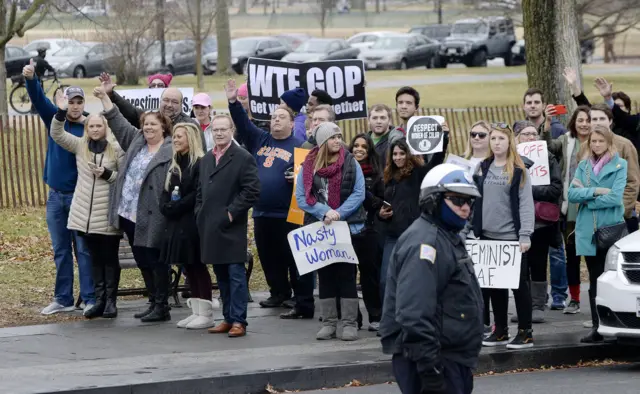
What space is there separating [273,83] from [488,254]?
368 centimetres

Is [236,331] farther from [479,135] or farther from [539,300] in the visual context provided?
[539,300]

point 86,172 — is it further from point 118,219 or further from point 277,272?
point 277,272

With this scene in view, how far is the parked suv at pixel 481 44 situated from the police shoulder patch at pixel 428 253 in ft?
155

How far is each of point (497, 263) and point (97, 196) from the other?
13.3ft

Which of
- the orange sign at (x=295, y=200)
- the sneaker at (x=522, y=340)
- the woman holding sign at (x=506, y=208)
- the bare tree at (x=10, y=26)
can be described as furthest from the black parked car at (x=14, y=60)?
the sneaker at (x=522, y=340)

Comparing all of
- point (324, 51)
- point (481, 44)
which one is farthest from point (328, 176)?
point (481, 44)

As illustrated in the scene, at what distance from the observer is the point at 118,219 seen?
11.8m

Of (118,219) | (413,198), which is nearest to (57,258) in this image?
(118,219)

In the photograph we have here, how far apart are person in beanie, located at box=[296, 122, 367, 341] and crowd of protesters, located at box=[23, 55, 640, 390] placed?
1 centimetres

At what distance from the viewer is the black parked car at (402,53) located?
51.7 m

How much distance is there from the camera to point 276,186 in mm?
12016

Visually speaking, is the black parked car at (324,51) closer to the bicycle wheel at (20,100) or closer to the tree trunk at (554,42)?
the bicycle wheel at (20,100)

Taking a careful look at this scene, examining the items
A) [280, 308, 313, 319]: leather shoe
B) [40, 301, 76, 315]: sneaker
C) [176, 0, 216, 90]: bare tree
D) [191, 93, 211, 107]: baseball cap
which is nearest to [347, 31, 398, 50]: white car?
[176, 0, 216, 90]: bare tree

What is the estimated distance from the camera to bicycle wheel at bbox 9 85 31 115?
109ft
